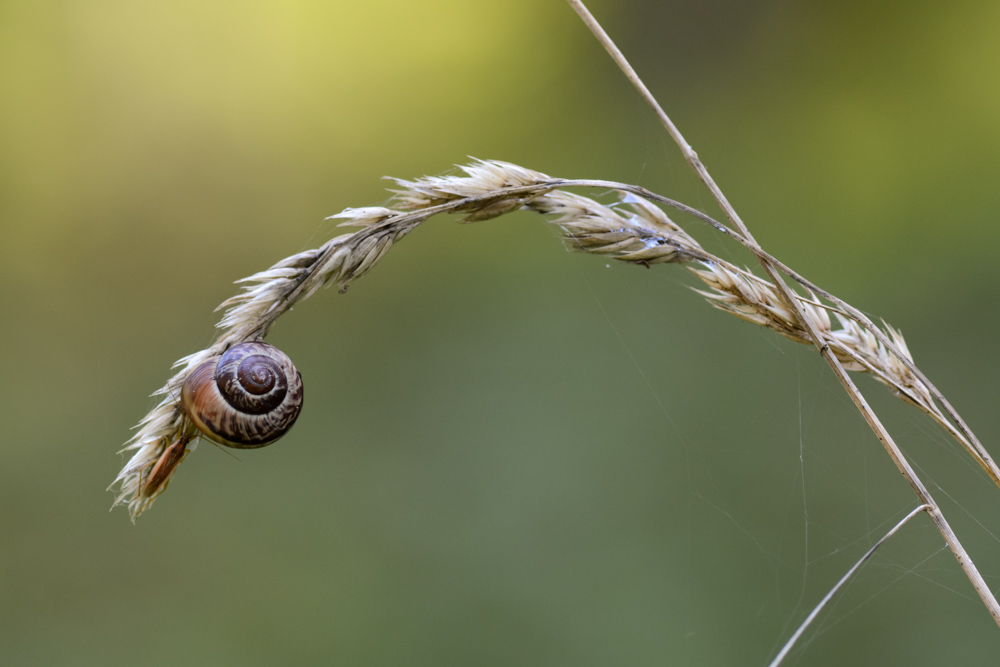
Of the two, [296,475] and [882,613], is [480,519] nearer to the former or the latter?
[296,475]

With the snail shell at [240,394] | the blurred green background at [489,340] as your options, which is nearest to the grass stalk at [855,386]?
the snail shell at [240,394]

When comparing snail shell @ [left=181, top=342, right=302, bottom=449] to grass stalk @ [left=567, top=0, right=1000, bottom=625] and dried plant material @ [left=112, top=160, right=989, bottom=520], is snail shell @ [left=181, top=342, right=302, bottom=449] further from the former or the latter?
grass stalk @ [left=567, top=0, right=1000, bottom=625]

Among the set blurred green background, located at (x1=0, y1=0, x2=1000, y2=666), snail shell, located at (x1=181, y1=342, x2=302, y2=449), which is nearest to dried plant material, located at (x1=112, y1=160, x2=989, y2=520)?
snail shell, located at (x1=181, y1=342, x2=302, y2=449)

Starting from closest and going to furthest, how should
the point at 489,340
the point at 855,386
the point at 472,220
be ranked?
the point at 855,386 → the point at 472,220 → the point at 489,340

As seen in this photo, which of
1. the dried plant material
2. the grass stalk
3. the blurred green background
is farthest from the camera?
the blurred green background

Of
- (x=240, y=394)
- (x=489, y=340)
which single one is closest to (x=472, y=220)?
(x=240, y=394)

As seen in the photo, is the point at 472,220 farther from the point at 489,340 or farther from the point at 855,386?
the point at 489,340
